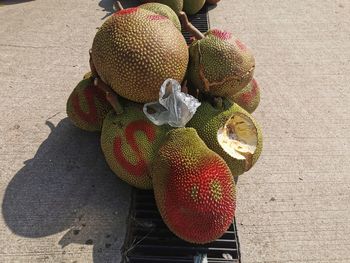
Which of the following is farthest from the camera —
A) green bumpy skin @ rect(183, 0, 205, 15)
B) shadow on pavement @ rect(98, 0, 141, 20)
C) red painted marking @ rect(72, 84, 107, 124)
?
shadow on pavement @ rect(98, 0, 141, 20)

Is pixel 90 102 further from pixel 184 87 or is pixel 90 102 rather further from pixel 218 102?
pixel 218 102

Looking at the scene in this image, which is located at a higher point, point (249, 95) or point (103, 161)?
point (249, 95)

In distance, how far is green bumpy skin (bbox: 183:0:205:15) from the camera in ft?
9.67

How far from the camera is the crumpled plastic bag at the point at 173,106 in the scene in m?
1.46

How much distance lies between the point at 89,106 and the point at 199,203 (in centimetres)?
77

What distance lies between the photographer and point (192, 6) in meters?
2.98

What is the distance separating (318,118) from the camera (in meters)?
2.17

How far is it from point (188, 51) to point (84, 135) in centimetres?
76

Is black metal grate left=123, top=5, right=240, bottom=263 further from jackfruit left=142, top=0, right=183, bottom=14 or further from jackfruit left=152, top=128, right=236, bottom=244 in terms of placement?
jackfruit left=142, top=0, right=183, bottom=14

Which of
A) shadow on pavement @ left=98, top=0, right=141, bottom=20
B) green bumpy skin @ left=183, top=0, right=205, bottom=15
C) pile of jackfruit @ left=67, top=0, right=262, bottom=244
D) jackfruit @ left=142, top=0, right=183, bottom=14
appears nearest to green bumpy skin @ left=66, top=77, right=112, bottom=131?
pile of jackfruit @ left=67, top=0, right=262, bottom=244

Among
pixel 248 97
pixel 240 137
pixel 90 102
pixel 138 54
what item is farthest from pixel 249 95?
pixel 90 102

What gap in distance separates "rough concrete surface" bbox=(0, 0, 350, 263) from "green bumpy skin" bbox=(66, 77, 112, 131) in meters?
0.18

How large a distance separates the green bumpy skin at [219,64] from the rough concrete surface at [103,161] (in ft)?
1.69

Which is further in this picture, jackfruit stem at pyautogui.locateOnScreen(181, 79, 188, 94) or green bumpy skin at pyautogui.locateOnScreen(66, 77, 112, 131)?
green bumpy skin at pyautogui.locateOnScreen(66, 77, 112, 131)
